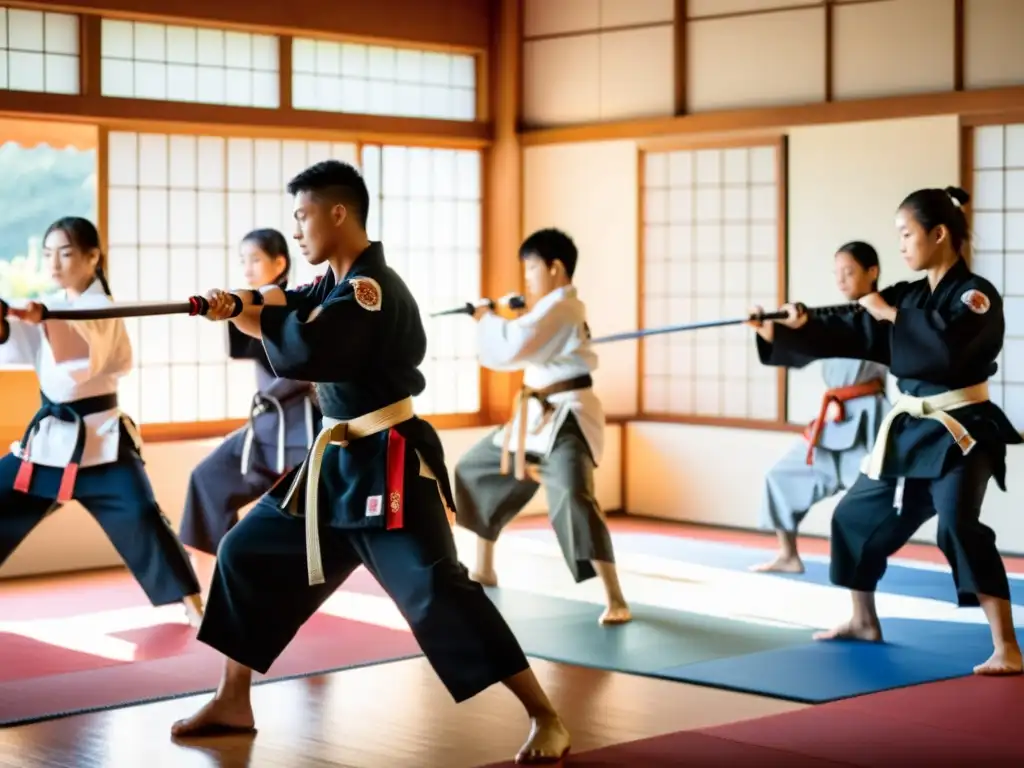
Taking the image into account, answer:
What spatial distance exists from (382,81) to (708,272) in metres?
1.88

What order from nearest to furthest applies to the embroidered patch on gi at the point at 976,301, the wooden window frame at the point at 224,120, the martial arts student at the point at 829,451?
the embroidered patch on gi at the point at 976,301 < the martial arts student at the point at 829,451 < the wooden window frame at the point at 224,120

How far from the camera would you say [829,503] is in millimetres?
7613

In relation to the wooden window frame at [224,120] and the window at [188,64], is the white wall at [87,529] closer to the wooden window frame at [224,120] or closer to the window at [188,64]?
the wooden window frame at [224,120]

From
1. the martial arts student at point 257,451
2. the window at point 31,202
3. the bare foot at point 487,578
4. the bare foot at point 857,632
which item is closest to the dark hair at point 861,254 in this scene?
the bare foot at point 857,632

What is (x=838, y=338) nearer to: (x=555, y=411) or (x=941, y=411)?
(x=941, y=411)

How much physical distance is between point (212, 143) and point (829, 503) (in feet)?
10.9

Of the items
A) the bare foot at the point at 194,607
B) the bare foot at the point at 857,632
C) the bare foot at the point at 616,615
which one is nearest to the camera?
the bare foot at the point at 857,632

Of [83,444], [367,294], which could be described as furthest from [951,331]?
[83,444]

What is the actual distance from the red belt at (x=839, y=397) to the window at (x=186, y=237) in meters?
2.77

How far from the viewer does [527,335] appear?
5.81 metres

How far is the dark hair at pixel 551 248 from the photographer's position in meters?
5.84

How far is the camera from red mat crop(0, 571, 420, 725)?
4.40 meters

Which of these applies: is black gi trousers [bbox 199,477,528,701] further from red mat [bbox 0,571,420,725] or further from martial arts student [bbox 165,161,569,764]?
red mat [bbox 0,571,420,725]

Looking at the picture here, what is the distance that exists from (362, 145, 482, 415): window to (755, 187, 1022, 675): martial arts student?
3.65 meters
